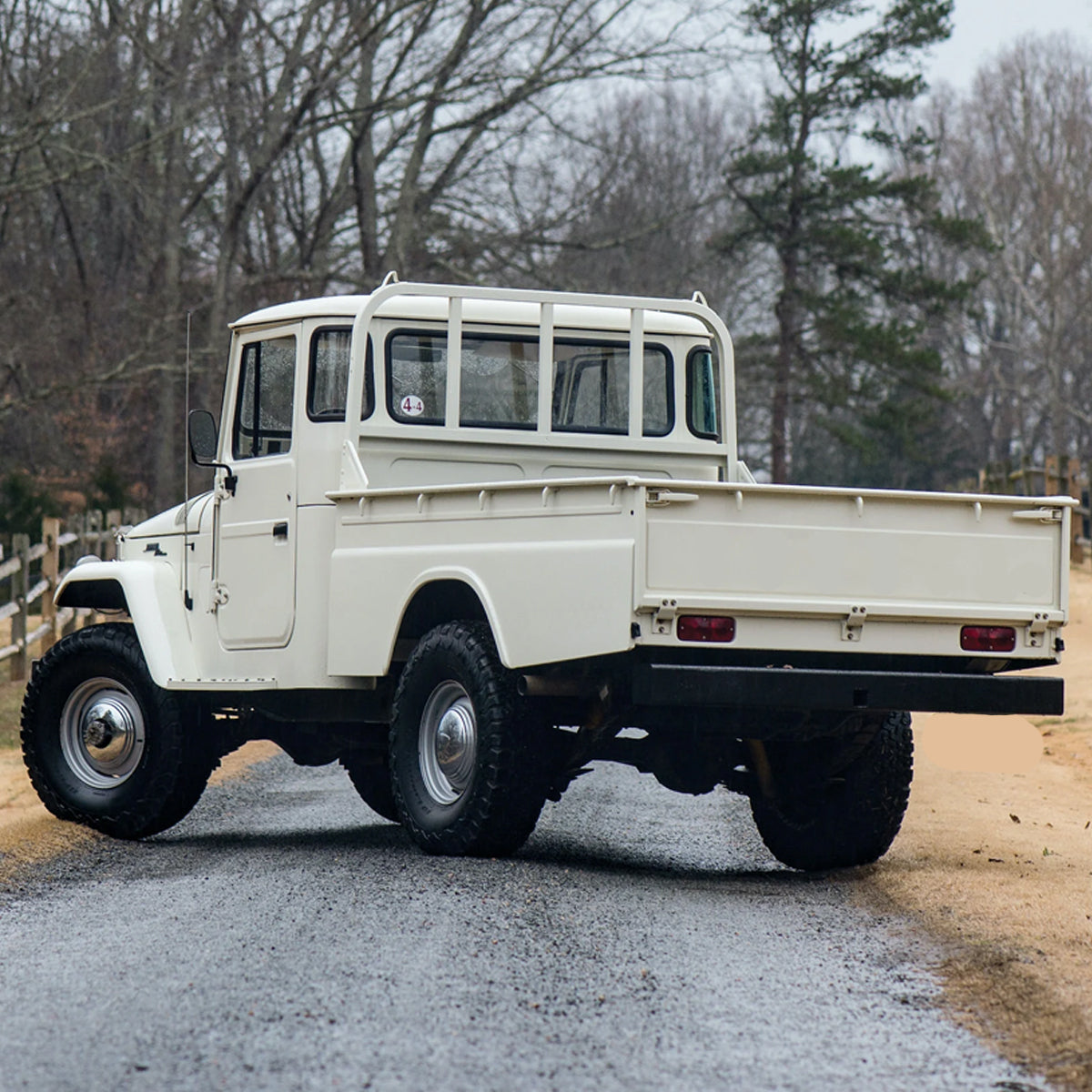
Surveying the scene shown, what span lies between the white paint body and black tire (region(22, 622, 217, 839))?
250 mm

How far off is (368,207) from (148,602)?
2413 cm

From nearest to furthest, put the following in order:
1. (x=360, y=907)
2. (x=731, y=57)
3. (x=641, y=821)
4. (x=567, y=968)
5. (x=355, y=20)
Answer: (x=567, y=968), (x=360, y=907), (x=641, y=821), (x=355, y=20), (x=731, y=57)

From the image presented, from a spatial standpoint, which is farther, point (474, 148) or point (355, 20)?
point (474, 148)

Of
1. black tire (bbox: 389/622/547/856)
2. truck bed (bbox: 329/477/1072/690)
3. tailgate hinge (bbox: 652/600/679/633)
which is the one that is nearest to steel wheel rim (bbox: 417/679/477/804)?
black tire (bbox: 389/622/547/856)

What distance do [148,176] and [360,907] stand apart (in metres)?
29.2

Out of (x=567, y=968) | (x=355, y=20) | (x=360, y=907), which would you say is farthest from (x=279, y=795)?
(x=355, y=20)

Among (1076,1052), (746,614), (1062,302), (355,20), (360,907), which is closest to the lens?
(1076,1052)

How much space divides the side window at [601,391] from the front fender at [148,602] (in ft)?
7.34

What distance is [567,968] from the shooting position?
600 cm

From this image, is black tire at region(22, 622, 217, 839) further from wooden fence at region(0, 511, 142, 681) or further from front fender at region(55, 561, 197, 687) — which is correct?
wooden fence at region(0, 511, 142, 681)

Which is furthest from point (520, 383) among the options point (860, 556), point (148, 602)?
point (860, 556)

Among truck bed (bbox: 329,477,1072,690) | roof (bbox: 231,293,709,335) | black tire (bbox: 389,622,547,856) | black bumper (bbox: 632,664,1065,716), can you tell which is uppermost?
roof (bbox: 231,293,709,335)

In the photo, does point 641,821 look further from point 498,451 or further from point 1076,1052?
point 1076,1052

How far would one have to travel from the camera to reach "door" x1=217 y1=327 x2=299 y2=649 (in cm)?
930
